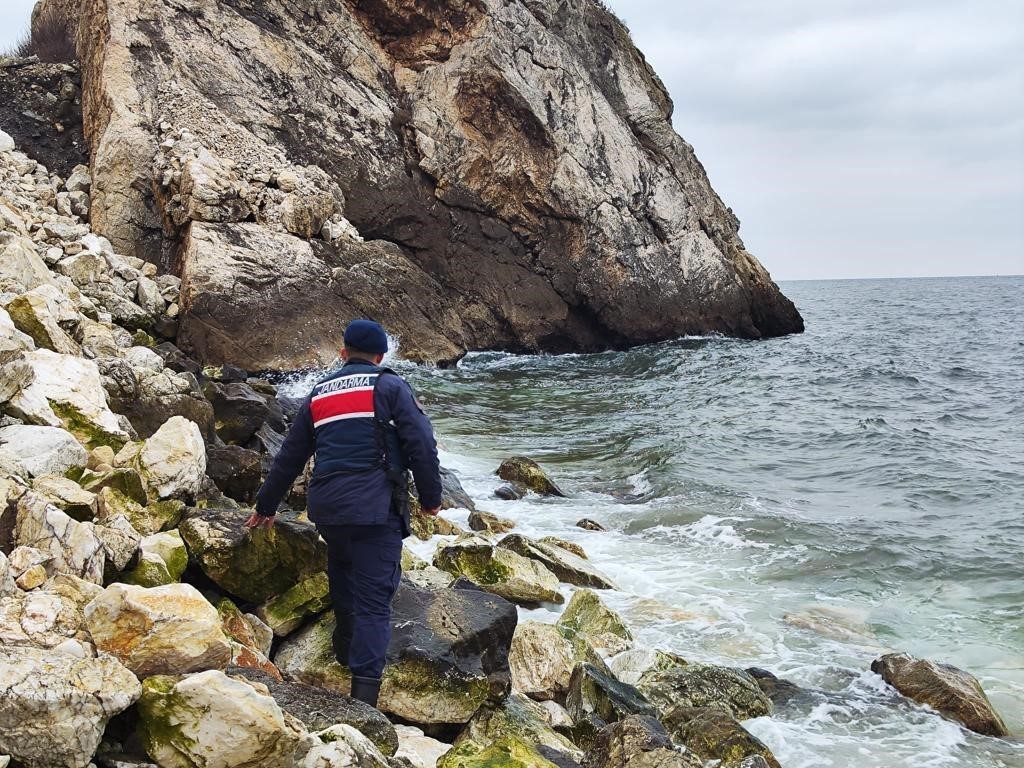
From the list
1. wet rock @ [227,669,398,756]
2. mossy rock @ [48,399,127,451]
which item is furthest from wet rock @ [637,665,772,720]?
mossy rock @ [48,399,127,451]

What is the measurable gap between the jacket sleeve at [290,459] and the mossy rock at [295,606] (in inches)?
26.0

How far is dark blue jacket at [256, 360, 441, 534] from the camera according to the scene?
4727mm

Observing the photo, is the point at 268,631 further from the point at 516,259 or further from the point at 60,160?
the point at 516,259

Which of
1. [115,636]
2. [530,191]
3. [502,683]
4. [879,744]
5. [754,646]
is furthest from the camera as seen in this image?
[530,191]

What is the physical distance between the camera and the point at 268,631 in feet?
17.4

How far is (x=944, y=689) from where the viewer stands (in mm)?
6531

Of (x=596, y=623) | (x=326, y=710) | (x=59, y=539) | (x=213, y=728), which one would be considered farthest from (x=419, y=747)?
(x=596, y=623)

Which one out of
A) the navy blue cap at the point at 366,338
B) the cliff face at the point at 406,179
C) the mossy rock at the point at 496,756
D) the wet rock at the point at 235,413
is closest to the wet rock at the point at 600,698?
the mossy rock at the point at 496,756

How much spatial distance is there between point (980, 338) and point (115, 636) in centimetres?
4325

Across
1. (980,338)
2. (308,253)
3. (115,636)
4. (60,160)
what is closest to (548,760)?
(115,636)

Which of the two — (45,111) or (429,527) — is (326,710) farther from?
(45,111)

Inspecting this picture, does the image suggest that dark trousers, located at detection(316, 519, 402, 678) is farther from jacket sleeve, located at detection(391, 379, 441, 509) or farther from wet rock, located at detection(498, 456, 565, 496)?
wet rock, located at detection(498, 456, 565, 496)

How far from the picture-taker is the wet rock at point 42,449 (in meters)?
5.52

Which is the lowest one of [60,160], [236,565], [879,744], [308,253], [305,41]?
[879,744]
